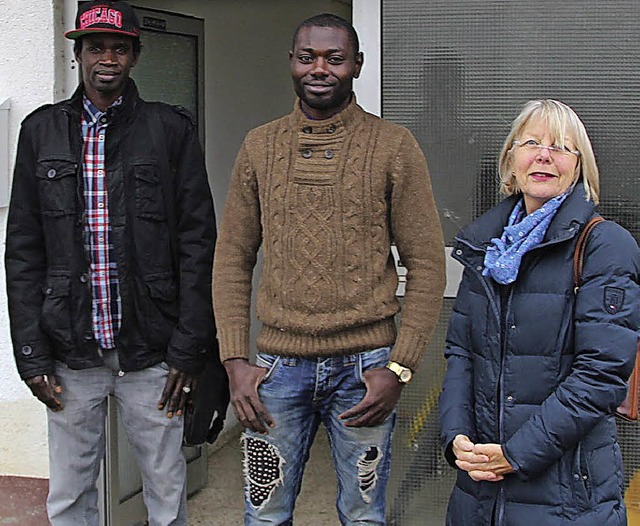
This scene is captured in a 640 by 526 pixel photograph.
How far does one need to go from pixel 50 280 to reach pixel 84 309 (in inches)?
5.8

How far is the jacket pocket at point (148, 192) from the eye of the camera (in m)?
3.24

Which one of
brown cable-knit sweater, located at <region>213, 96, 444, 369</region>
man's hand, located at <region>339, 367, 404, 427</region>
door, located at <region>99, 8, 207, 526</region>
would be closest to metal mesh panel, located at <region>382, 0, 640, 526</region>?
brown cable-knit sweater, located at <region>213, 96, 444, 369</region>

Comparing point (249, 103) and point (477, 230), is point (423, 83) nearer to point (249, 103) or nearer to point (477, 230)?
point (477, 230)

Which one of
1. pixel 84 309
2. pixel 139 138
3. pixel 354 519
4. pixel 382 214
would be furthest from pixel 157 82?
pixel 354 519

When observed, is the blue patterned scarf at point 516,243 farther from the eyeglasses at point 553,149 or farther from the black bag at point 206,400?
the black bag at point 206,400

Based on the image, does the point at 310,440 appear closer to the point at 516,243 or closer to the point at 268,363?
the point at 268,363

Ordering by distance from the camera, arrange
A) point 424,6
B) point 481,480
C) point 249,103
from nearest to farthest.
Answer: point 481,480, point 424,6, point 249,103

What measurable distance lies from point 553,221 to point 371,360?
70 cm

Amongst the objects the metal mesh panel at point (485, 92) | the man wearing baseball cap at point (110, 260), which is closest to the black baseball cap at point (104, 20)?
the man wearing baseball cap at point (110, 260)

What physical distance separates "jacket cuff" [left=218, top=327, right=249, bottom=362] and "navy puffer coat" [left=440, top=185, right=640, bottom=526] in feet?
2.28

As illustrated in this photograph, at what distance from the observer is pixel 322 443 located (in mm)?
6102

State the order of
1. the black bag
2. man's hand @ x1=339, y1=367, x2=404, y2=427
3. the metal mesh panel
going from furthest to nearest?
the metal mesh panel → the black bag → man's hand @ x1=339, y1=367, x2=404, y2=427

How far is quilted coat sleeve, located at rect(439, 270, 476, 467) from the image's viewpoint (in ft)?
8.82

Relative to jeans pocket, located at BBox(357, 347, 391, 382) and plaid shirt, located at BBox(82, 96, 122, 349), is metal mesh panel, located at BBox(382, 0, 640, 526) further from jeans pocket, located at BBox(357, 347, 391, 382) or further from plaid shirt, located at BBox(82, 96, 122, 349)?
plaid shirt, located at BBox(82, 96, 122, 349)
